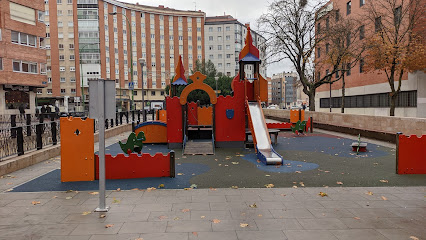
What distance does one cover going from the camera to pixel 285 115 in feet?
110

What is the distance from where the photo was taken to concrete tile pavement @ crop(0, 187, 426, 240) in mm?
4336

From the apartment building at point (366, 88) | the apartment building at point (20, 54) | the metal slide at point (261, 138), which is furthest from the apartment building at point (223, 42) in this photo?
the metal slide at point (261, 138)

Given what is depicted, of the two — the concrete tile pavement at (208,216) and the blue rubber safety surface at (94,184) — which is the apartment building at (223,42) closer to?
the blue rubber safety surface at (94,184)

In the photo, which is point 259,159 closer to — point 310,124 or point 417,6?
point 310,124

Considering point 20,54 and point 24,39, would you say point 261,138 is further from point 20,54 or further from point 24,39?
point 24,39

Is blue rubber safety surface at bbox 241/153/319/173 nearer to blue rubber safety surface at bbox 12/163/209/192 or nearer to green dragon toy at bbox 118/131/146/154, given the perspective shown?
blue rubber safety surface at bbox 12/163/209/192

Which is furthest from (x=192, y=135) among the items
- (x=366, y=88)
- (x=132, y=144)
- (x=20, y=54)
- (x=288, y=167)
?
(x=20, y=54)

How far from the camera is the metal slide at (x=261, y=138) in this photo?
31.6ft

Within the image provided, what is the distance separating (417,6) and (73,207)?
2964cm

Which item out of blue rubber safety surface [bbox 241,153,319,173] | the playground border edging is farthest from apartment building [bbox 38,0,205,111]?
blue rubber safety surface [bbox 241,153,319,173]

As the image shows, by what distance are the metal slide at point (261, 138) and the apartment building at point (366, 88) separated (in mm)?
17880

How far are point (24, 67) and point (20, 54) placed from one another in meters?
1.68

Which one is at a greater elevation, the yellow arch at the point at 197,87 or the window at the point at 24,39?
the window at the point at 24,39

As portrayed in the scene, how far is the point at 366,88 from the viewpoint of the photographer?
112ft
